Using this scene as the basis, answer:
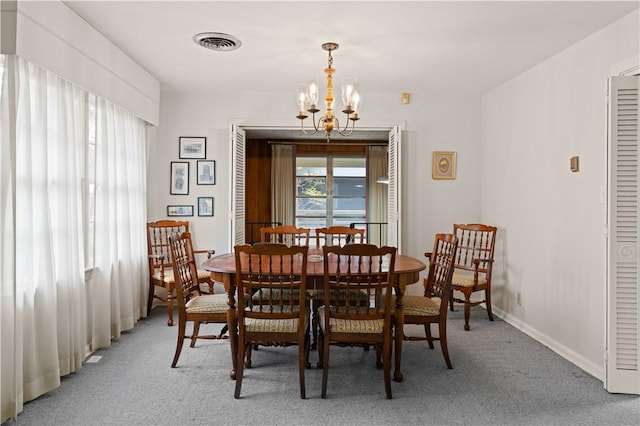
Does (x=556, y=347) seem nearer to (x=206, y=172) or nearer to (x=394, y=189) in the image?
(x=394, y=189)

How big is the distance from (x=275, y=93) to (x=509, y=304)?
139 inches

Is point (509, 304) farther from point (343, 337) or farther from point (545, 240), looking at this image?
point (343, 337)

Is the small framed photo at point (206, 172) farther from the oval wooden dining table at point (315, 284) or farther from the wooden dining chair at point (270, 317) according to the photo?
the wooden dining chair at point (270, 317)

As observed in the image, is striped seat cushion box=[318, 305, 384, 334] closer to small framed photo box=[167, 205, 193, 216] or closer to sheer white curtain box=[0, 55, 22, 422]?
sheer white curtain box=[0, 55, 22, 422]

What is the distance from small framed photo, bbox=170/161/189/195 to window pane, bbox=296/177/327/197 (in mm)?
3342

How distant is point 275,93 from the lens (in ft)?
17.0

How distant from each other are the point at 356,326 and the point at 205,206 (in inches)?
118

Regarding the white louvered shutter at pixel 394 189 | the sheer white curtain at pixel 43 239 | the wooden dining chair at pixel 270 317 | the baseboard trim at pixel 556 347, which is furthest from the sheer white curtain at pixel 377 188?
the sheer white curtain at pixel 43 239

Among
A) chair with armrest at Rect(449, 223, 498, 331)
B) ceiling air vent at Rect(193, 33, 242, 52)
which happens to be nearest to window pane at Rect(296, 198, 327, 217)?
chair with armrest at Rect(449, 223, 498, 331)

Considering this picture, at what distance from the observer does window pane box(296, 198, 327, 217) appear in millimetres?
8266

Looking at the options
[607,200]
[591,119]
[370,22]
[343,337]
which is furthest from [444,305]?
[370,22]

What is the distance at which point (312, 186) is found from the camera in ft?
27.3

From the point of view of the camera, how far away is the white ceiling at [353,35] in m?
2.90

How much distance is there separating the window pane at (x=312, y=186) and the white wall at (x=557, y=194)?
387 cm
